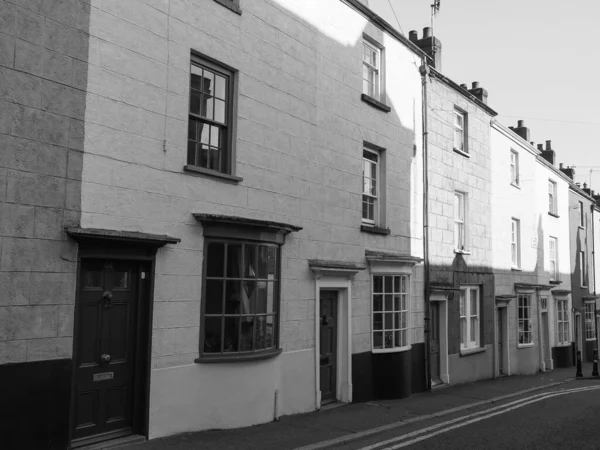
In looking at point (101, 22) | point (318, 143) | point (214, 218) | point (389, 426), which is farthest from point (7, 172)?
point (389, 426)

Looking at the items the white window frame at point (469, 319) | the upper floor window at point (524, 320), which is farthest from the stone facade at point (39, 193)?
the upper floor window at point (524, 320)

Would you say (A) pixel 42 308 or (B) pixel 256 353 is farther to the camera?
(B) pixel 256 353

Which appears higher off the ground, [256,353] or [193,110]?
[193,110]

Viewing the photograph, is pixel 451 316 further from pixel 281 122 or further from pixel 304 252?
pixel 281 122

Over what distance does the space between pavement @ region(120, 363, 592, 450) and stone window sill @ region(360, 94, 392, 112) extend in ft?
22.7

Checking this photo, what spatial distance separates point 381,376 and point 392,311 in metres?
1.55

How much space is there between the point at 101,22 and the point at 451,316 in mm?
13238

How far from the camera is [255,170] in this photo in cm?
1077

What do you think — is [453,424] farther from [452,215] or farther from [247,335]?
[452,215]

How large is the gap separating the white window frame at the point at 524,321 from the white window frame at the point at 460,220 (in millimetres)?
5323

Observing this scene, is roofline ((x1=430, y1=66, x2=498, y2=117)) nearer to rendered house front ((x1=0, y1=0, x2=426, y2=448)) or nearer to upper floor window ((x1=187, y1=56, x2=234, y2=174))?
rendered house front ((x1=0, y1=0, x2=426, y2=448))

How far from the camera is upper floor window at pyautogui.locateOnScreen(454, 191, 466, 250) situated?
18812 millimetres

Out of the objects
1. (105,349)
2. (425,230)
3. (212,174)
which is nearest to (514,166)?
(425,230)

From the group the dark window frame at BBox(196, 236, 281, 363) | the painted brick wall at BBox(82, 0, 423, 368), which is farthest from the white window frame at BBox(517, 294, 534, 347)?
the dark window frame at BBox(196, 236, 281, 363)
